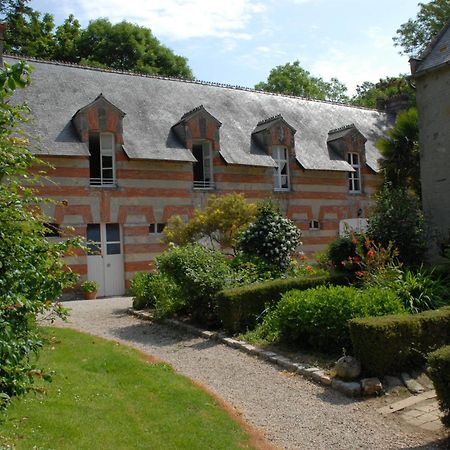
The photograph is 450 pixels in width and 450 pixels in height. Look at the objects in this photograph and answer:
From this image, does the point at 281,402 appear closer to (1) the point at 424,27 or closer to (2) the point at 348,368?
(2) the point at 348,368

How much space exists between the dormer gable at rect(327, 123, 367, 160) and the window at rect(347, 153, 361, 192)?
32 cm

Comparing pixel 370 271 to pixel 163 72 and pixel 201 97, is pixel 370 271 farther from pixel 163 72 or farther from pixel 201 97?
pixel 163 72

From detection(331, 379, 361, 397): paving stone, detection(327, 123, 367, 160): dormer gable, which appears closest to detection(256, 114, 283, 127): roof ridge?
detection(327, 123, 367, 160): dormer gable

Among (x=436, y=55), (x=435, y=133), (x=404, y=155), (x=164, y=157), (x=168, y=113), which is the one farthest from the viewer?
(x=168, y=113)

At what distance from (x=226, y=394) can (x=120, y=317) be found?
637 cm

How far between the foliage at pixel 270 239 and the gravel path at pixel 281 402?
3221 millimetres

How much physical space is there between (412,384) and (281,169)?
50.2 feet

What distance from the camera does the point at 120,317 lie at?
13320mm

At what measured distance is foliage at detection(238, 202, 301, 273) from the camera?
13.2 metres

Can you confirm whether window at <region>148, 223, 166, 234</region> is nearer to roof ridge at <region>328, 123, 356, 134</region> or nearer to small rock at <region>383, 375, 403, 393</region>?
roof ridge at <region>328, 123, 356, 134</region>

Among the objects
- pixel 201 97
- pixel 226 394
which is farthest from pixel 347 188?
pixel 226 394

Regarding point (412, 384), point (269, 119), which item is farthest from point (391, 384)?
point (269, 119)

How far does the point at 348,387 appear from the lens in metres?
7.35

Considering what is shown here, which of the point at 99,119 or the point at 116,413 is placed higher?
the point at 99,119
